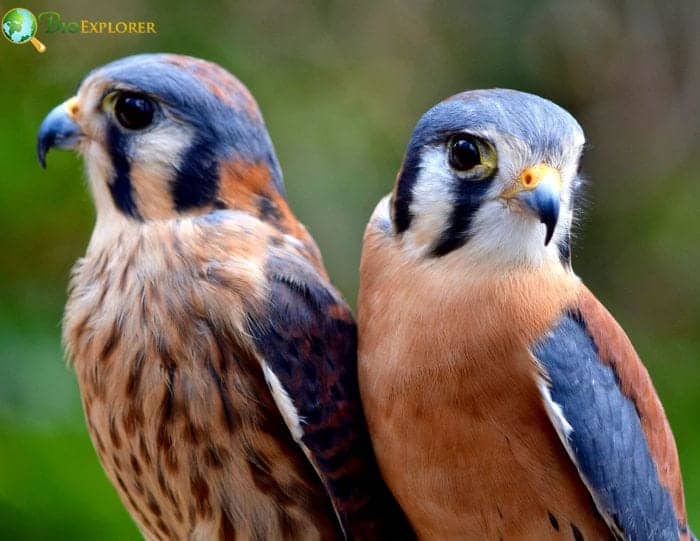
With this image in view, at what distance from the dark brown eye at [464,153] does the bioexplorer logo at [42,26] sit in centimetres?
209

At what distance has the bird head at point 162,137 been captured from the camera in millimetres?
2322

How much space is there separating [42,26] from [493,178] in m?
2.25

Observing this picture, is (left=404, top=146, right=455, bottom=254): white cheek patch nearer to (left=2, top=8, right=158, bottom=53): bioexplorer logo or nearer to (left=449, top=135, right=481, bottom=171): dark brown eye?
(left=449, top=135, right=481, bottom=171): dark brown eye

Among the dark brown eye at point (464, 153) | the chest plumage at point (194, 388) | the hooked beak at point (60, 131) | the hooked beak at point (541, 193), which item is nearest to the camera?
the hooked beak at point (541, 193)

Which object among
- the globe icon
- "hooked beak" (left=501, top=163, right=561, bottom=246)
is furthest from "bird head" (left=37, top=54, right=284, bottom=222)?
the globe icon

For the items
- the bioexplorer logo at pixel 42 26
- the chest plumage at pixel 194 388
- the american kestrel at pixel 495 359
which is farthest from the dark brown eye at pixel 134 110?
the bioexplorer logo at pixel 42 26

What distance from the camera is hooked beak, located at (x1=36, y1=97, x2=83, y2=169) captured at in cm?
239

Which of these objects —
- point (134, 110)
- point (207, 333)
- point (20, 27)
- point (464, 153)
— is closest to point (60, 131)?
point (134, 110)

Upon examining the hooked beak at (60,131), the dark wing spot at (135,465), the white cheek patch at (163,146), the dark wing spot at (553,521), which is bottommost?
the dark wing spot at (553,521)

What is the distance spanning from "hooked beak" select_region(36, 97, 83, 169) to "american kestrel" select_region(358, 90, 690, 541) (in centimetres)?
74

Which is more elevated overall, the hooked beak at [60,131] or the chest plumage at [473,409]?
the hooked beak at [60,131]

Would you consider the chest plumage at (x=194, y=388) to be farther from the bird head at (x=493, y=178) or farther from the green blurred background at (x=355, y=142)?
the green blurred background at (x=355, y=142)

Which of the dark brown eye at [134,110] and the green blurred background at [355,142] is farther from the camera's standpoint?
the green blurred background at [355,142]

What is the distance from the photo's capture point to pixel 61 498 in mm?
3332
